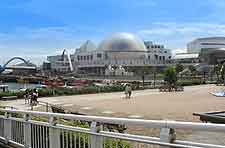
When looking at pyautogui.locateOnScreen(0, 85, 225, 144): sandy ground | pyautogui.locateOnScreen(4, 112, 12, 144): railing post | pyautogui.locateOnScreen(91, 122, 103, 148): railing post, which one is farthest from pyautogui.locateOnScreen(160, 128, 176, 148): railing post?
pyautogui.locateOnScreen(0, 85, 225, 144): sandy ground

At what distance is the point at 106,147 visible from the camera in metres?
5.64

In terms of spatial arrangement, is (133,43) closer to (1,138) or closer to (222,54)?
(222,54)

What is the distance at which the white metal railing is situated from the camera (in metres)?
4.22

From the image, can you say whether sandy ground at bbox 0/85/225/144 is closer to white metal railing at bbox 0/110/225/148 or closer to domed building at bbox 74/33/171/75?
white metal railing at bbox 0/110/225/148

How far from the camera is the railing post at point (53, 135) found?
7.04 m

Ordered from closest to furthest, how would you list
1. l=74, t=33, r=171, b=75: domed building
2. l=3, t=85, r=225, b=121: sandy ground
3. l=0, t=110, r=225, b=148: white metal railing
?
1. l=0, t=110, r=225, b=148: white metal railing
2. l=3, t=85, r=225, b=121: sandy ground
3. l=74, t=33, r=171, b=75: domed building

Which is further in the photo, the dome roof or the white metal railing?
the dome roof

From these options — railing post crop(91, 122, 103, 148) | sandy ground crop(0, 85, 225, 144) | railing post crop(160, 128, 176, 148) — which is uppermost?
railing post crop(160, 128, 176, 148)

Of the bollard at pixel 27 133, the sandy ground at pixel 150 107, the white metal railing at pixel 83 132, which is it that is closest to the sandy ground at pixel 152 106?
the sandy ground at pixel 150 107

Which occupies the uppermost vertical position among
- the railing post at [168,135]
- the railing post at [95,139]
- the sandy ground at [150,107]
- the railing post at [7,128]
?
the railing post at [168,135]

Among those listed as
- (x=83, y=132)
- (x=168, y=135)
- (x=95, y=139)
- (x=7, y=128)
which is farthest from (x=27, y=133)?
(x=168, y=135)

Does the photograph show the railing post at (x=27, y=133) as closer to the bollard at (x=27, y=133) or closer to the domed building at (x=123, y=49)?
the bollard at (x=27, y=133)

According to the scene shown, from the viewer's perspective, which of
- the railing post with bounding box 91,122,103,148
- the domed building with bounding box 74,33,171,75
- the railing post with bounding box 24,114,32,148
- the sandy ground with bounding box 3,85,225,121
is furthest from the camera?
the domed building with bounding box 74,33,171,75

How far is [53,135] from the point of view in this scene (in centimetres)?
716
